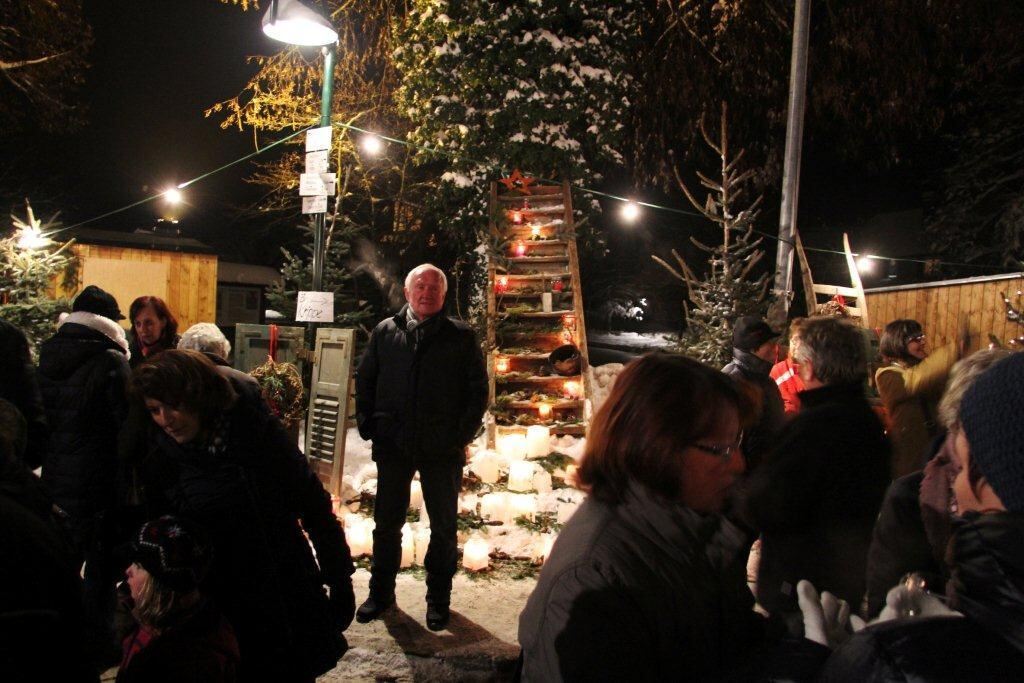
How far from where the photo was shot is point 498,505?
6.07 m

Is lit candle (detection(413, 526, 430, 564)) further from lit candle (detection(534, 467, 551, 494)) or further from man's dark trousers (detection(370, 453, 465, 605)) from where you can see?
lit candle (detection(534, 467, 551, 494))

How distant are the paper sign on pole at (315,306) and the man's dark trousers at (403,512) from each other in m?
2.87

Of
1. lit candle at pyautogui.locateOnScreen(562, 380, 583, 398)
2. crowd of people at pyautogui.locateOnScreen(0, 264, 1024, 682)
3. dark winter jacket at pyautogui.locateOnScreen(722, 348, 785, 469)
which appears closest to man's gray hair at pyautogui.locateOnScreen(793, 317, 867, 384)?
crowd of people at pyautogui.locateOnScreen(0, 264, 1024, 682)

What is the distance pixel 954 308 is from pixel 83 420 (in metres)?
10.9

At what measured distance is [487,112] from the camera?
11906mm

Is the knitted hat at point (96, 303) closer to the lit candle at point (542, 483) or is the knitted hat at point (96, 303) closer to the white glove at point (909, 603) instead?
the white glove at point (909, 603)

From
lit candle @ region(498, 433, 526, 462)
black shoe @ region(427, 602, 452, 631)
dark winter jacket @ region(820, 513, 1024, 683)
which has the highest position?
dark winter jacket @ region(820, 513, 1024, 683)

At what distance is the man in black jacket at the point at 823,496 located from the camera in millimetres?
2598

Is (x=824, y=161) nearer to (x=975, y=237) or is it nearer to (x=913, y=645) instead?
(x=975, y=237)

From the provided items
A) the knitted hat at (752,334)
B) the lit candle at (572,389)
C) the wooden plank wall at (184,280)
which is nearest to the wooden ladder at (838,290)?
the lit candle at (572,389)

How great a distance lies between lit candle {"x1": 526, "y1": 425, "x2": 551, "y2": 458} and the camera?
26.4ft

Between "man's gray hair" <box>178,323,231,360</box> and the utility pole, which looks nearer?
"man's gray hair" <box>178,323,231,360</box>

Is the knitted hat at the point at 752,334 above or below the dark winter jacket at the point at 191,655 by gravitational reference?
above

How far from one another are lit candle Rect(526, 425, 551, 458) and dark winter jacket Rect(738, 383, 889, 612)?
5409mm
